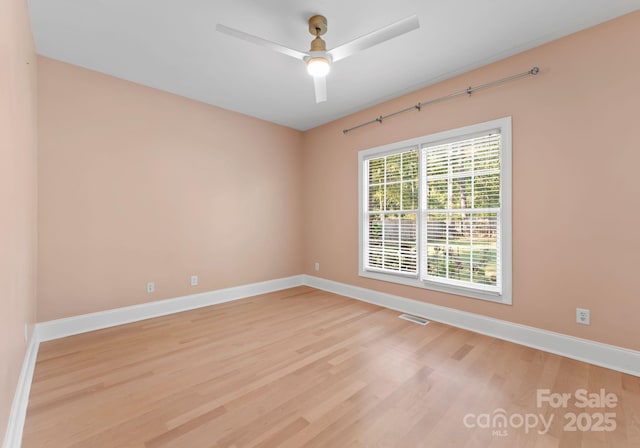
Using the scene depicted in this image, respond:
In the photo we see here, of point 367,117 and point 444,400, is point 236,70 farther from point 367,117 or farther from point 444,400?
point 444,400

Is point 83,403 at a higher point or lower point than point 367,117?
lower

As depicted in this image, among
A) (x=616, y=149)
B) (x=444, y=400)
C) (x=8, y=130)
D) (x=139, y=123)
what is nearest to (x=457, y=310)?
(x=444, y=400)

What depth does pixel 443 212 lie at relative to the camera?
3326 mm

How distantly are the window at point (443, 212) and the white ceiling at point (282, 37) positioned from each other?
0.78 meters

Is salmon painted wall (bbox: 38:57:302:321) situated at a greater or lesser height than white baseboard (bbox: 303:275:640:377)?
greater

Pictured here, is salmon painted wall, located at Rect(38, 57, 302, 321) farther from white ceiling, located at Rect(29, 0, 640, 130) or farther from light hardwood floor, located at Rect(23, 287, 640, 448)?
light hardwood floor, located at Rect(23, 287, 640, 448)

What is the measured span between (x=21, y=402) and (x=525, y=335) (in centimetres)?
395

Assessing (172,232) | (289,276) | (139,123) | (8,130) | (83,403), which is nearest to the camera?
(8,130)

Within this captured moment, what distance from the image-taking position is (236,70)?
3.08m

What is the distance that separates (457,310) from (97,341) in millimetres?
3783

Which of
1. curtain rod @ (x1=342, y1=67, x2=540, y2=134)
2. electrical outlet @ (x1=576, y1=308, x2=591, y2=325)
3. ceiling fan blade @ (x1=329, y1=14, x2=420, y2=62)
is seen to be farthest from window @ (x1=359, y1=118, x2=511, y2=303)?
ceiling fan blade @ (x1=329, y1=14, x2=420, y2=62)

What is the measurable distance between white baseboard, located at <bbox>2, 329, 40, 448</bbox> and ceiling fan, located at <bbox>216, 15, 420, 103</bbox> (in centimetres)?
259

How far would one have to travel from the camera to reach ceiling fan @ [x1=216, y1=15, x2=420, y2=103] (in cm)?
191

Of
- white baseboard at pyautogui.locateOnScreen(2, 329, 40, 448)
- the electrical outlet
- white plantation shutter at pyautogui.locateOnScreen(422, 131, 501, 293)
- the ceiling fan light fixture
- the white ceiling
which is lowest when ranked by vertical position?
white baseboard at pyautogui.locateOnScreen(2, 329, 40, 448)
